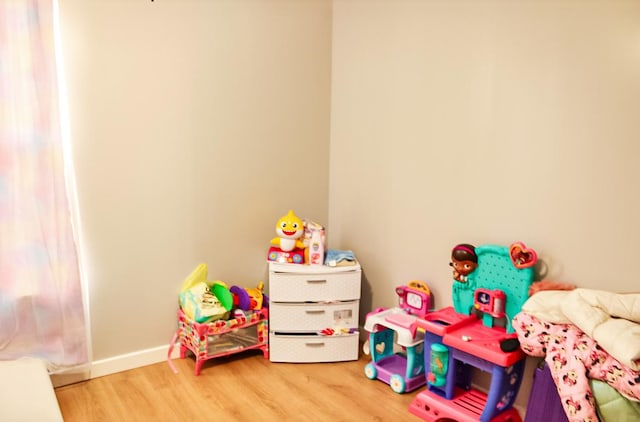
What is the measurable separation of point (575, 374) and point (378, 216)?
1.44m

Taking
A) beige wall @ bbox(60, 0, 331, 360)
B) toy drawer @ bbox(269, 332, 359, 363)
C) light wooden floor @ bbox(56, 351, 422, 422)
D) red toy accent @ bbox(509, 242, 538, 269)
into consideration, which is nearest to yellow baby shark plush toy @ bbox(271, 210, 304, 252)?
beige wall @ bbox(60, 0, 331, 360)

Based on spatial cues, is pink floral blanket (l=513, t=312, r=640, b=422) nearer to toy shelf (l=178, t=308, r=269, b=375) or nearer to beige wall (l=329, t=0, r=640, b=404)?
beige wall (l=329, t=0, r=640, b=404)

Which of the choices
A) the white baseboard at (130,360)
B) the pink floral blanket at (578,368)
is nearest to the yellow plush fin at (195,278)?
the white baseboard at (130,360)

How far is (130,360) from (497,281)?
1918 mm

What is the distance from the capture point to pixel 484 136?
7.93ft

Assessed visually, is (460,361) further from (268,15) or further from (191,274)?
(268,15)

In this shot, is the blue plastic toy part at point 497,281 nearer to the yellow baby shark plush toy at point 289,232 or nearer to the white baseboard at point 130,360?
the yellow baby shark plush toy at point 289,232

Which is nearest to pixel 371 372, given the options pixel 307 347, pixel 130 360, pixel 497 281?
pixel 307 347

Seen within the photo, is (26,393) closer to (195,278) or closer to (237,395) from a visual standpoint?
(237,395)

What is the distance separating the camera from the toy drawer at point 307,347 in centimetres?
286

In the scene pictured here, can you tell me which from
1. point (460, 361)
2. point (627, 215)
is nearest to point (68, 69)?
point (460, 361)

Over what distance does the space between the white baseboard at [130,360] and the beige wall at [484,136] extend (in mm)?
1211

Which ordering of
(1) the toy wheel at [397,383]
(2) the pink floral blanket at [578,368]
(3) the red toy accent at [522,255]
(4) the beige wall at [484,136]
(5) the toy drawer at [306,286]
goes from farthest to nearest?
(5) the toy drawer at [306,286], (1) the toy wheel at [397,383], (3) the red toy accent at [522,255], (4) the beige wall at [484,136], (2) the pink floral blanket at [578,368]

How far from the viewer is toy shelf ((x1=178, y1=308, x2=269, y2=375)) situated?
2.71 meters
